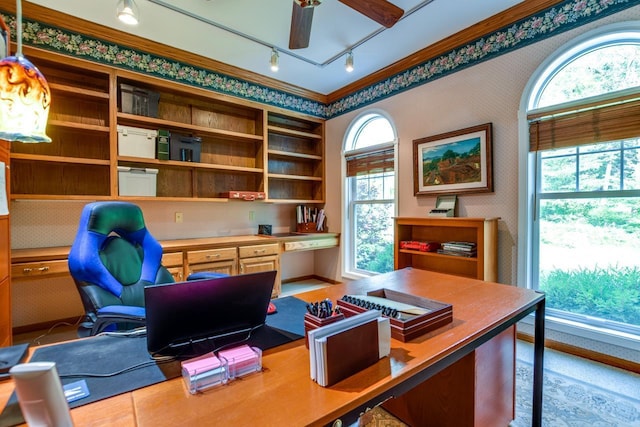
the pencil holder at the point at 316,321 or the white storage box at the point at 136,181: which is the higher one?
the white storage box at the point at 136,181

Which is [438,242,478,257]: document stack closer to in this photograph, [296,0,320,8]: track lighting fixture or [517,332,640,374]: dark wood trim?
[517,332,640,374]: dark wood trim

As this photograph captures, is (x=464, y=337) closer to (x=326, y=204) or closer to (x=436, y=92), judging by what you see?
(x=436, y=92)

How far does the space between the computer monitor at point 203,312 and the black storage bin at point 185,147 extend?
108 inches

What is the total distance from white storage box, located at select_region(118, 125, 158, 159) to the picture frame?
9.29 ft

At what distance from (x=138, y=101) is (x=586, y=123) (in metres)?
3.97

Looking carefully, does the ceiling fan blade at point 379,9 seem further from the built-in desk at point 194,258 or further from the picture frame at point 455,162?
the built-in desk at point 194,258

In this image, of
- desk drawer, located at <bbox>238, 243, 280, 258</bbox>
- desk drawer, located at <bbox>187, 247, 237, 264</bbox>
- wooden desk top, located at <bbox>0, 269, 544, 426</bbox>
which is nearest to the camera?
wooden desk top, located at <bbox>0, 269, 544, 426</bbox>

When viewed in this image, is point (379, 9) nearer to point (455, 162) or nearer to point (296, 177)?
point (455, 162)

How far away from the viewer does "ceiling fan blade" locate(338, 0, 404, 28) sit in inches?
78.5

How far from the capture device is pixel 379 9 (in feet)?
6.80

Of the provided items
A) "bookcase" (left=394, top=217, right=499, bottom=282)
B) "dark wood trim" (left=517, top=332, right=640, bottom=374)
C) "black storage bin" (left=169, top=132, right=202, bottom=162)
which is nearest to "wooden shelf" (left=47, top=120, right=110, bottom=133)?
"black storage bin" (left=169, top=132, right=202, bottom=162)

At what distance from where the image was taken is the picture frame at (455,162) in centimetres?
283

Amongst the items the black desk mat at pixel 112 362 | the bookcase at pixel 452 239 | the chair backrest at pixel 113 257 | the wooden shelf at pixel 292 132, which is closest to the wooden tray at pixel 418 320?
the black desk mat at pixel 112 362

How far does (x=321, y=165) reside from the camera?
15.2 ft
